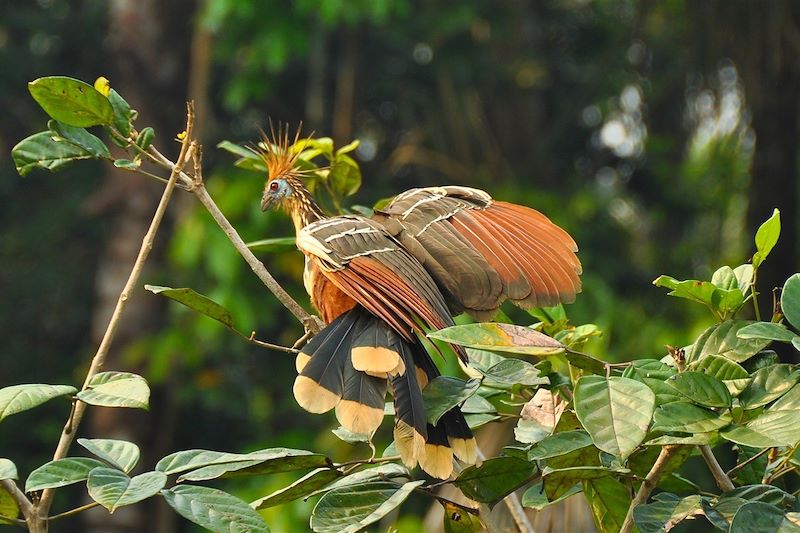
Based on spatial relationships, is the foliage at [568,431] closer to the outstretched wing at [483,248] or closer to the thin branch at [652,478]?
the thin branch at [652,478]

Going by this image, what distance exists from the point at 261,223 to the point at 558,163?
9.36ft

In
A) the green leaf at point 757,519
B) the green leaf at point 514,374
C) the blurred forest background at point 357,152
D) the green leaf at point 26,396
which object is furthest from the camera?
the blurred forest background at point 357,152

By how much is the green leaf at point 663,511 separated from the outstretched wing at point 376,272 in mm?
451

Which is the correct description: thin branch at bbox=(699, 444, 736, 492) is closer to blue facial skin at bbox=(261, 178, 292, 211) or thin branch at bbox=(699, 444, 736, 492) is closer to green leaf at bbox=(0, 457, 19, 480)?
green leaf at bbox=(0, 457, 19, 480)

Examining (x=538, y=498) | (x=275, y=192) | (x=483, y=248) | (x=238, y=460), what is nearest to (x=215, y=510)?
(x=238, y=460)

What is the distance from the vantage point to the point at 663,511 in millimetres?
1299

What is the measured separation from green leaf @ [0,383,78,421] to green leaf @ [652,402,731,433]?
683 mm

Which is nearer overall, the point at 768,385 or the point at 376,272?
the point at 768,385

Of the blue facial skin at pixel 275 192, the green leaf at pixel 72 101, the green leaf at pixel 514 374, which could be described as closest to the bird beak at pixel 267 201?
the blue facial skin at pixel 275 192

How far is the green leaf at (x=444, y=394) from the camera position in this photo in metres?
1.42

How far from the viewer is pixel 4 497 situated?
1.32m

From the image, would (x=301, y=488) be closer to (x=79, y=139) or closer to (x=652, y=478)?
(x=652, y=478)

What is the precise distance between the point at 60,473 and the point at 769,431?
2.66ft

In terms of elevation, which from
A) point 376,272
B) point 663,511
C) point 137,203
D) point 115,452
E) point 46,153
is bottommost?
point 137,203
